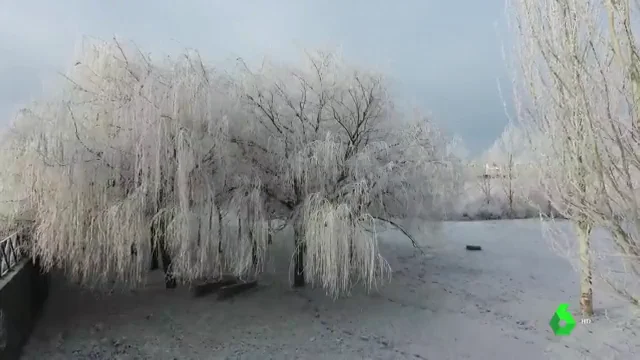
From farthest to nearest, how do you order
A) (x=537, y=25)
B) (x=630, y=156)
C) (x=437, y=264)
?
(x=437, y=264), (x=537, y=25), (x=630, y=156)

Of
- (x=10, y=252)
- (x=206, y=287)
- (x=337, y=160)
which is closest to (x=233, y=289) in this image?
(x=206, y=287)

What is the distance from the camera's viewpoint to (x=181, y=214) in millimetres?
7570

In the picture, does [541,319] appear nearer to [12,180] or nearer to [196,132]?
[196,132]

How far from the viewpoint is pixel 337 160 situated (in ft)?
27.4

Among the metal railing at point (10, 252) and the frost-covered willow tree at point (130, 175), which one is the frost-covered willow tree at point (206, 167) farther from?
the metal railing at point (10, 252)

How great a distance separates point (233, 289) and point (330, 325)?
1943mm

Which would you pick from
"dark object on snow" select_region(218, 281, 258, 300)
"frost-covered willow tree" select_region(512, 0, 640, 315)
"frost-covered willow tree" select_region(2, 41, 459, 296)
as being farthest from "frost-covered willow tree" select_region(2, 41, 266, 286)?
"frost-covered willow tree" select_region(512, 0, 640, 315)

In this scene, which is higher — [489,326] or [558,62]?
[558,62]

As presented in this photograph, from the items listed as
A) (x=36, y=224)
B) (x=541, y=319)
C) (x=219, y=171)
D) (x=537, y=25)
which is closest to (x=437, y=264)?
(x=541, y=319)

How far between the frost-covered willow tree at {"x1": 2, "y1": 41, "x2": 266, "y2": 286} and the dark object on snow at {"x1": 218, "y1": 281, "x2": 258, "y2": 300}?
2.13ft

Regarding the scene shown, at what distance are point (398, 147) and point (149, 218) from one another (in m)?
4.59

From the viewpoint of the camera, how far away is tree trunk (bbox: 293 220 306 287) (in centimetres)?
860

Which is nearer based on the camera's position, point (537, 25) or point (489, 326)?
point (537, 25)

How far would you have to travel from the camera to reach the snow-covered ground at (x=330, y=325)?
7.40m
